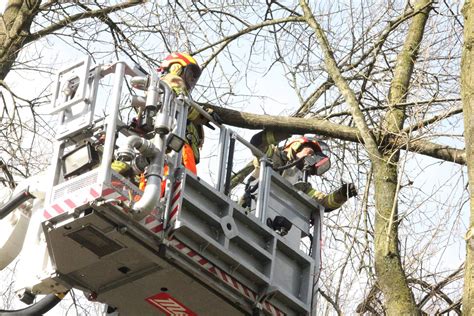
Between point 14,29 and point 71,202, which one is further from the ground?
point 14,29

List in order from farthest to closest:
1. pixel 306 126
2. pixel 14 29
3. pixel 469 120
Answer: pixel 14 29
pixel 306 126
pixel 469 120

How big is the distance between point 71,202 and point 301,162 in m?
2.57

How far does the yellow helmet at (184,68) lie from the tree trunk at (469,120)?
2.42 m

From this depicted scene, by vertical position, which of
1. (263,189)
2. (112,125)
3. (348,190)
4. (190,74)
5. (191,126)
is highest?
(190,74)

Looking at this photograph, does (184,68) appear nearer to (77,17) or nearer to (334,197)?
(334,197)

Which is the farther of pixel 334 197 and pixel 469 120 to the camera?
pixel 334 197

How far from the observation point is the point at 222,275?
311 inches

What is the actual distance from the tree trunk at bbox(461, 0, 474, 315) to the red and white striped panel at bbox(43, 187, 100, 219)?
2293 millimetres

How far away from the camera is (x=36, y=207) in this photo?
8.34m

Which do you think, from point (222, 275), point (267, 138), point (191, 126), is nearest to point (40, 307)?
point (222, 275)

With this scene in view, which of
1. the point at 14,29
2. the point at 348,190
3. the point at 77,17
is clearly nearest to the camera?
the point at 348,190

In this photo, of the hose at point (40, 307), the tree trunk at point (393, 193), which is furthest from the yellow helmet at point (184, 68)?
the hose at point (40, 307)

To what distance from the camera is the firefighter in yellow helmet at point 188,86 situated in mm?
8445

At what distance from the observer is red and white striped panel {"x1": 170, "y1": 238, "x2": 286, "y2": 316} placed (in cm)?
765
